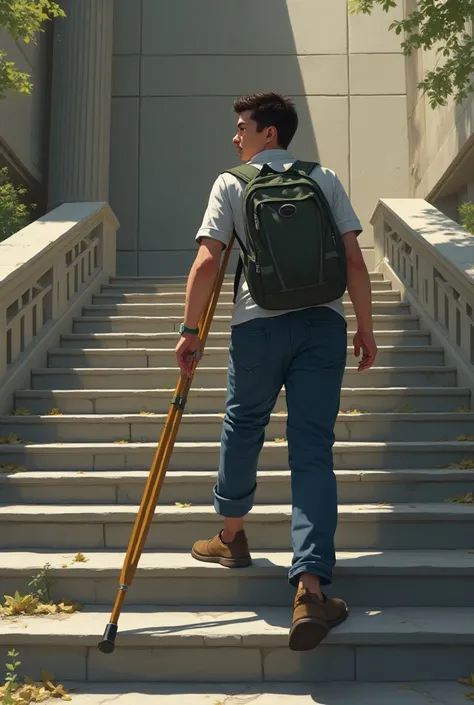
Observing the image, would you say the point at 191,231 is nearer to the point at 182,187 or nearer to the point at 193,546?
the point at 182,187

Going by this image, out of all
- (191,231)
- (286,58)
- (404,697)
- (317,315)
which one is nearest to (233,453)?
(317,315)

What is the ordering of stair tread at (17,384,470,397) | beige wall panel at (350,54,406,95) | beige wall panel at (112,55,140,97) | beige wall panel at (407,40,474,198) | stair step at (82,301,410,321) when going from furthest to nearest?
beige wall panel at (112,55,140,97), beige wall panel at (350,54,406,95), beige wall panel at (407,40,474,198), stair step at (82,301,410,321), stair tread at (17,384,470,397)

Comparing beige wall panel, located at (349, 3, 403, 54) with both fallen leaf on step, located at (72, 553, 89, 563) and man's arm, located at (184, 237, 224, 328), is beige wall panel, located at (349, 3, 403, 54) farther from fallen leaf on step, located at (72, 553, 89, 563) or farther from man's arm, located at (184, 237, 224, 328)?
fallen leaf on step, located at (72, 553, 89, 563)

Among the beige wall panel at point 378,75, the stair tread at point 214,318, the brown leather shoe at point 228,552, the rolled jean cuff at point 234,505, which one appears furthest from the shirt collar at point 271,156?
the beige wall panel at point 378,75

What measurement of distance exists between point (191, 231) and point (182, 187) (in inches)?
30.1

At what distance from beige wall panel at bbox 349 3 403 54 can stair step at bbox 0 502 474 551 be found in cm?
1159

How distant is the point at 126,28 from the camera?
560 inches

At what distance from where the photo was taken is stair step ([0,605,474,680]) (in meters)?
3.14

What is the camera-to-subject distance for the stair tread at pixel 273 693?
294 cm

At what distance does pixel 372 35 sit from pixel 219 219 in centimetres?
1203

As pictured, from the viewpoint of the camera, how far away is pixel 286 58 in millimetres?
14062

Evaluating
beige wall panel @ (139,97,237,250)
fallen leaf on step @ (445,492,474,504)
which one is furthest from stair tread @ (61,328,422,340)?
beige wall panel @ (139,97,237,250)

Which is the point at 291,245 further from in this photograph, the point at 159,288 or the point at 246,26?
the point at 246,26

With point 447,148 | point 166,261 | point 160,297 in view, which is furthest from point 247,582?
point 166,261
